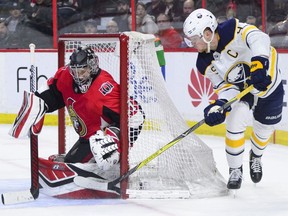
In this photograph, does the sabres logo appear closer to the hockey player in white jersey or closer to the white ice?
the white ice

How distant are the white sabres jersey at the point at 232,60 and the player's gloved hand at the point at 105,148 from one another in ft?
1.95

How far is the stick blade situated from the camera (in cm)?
464

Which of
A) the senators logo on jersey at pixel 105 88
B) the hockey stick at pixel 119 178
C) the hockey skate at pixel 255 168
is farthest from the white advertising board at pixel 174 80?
the senators logo on jersey at pixel 105 88

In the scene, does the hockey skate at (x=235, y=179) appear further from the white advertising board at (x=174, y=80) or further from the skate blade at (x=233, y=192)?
the white advertising board at (x=174, y=80)

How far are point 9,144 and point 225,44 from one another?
9.26ft

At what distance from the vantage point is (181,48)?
316 inches

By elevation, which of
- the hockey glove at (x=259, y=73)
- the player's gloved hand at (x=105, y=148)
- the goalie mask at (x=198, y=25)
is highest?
the goalie mask at (x=198, y=25)

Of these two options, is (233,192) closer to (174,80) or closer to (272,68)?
(272,68)

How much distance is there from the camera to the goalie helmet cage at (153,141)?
15.5ft

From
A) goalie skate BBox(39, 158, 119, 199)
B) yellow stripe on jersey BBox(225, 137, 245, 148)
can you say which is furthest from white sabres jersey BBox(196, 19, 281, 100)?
goalie skate BBox(39, 158, 119, 199)

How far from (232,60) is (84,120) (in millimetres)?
807

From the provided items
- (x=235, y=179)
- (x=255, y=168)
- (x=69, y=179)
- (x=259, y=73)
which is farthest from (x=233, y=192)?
(x=69, y=179)

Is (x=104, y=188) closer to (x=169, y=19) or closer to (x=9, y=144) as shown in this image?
(x=9, y=144)

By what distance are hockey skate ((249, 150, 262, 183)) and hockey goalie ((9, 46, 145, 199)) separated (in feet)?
2.40
